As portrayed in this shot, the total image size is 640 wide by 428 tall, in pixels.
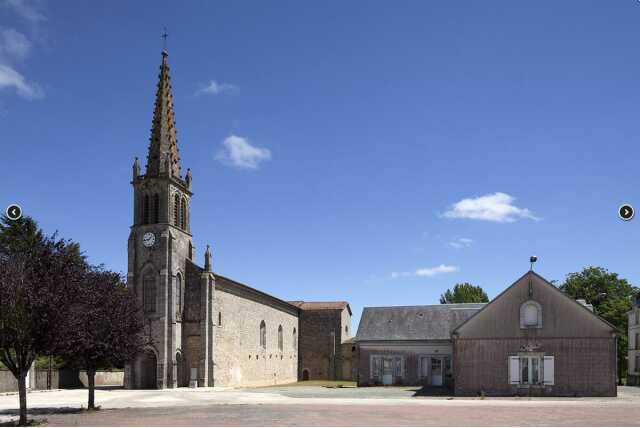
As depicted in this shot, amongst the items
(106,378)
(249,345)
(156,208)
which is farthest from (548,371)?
(106,378)

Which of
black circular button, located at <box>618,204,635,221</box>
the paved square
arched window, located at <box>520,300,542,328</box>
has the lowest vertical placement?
the paved square

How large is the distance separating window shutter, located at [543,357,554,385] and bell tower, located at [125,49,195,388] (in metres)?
25.7

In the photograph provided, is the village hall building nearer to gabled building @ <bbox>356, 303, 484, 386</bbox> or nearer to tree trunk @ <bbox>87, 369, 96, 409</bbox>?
gabled building @ <bbox>356, 303, 484, 386</bbox>

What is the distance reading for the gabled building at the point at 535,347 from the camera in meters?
38.3

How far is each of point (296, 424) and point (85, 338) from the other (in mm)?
9889

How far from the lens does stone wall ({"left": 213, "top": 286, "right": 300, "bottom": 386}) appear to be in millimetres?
53562

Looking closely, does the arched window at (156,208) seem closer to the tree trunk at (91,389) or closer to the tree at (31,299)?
the tree trunk at (91,389)

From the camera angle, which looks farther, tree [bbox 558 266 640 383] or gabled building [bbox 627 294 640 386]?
tree [bbox 558 266 640 383]

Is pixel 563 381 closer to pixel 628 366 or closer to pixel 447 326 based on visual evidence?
pixel 447 326

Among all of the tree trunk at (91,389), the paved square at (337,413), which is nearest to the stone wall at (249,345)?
the paved square at (337,413)

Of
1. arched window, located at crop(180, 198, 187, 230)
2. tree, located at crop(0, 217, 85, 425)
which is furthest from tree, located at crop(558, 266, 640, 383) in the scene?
tree, located at crop(0, 217, 85, 425)

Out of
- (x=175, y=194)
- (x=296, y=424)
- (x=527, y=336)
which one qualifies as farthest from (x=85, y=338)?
(x=175, y=194)

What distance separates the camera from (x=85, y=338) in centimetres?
2712

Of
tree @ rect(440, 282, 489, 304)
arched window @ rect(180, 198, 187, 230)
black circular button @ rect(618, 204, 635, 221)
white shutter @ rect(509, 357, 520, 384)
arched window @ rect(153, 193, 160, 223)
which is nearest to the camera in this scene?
black circular button @ rect(618, 204, 635, 221)
